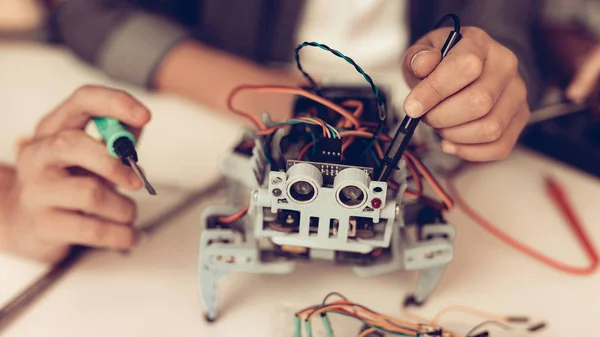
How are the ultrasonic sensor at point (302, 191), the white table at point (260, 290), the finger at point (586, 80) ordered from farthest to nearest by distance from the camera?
the finger at point (586, 80)
the white table at point (260, 290)
the ultrasonic sensor at point (302, 191)

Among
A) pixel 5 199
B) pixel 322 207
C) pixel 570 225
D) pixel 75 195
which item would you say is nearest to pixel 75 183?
pixel 75 195

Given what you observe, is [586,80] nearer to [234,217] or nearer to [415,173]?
[415,173]

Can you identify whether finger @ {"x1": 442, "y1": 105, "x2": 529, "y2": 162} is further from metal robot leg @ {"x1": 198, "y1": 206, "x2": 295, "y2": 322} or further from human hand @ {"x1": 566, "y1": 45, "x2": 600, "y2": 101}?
human hand @ {"x1": 566, "y1": 45, "x2": 600, "y2": 101}

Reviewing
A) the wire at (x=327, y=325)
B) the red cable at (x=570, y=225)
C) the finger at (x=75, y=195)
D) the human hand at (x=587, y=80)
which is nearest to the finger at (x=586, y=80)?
the human hand at (x=587, y=80)

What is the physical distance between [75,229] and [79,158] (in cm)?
7

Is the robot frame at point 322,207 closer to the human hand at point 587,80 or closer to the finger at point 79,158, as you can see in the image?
the finger at point 79,158

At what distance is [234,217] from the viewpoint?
440 mm

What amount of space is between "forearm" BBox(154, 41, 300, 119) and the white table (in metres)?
0.19

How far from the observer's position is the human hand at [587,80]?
69 centimetres

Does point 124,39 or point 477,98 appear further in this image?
point 124,39

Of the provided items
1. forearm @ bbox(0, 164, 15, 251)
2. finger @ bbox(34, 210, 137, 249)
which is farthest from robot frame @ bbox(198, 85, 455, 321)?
forearm @ bbox(0, 164, 15, 251)

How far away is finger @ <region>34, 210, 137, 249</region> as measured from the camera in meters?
0.47

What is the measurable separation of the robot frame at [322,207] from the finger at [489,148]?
0.04 meters

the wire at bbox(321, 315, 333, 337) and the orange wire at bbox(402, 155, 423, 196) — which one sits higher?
the orange wire at bbox(402, 155, 423, 196)
